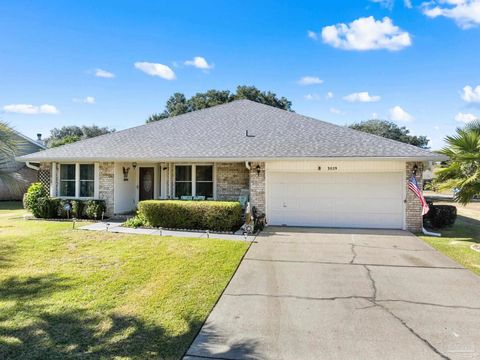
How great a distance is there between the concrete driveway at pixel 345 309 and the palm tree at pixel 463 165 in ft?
9.27

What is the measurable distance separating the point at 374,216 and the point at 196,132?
28.6ft

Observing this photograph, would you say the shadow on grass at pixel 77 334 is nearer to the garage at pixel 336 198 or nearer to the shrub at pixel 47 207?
the garage at pixel 336 198

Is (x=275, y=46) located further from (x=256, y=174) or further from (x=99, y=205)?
(x=99, y=205)

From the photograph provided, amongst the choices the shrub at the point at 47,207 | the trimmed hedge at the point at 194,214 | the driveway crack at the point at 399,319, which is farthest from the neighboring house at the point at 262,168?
the driveway crack at the point at 399,319

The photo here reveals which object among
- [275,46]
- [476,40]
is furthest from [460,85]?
[275,46]

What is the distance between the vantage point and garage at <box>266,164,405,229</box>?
11.6 m

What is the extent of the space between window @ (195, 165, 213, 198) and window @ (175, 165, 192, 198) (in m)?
0.35

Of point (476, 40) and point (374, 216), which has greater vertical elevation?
point (476, 40)

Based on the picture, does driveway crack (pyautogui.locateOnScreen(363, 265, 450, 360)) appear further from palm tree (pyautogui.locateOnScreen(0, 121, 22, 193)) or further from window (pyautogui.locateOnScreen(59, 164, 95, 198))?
window (pyautogui.locateOnScreen(59, 164, 95, 198))

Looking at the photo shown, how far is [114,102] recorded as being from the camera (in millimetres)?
23250

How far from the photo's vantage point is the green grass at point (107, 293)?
12.8ft

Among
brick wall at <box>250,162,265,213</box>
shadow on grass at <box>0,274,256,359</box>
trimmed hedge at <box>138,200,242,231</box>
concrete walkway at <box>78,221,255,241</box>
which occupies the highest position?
brick wall at <box>250,162,265,213</box>

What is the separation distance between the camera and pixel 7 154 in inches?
302

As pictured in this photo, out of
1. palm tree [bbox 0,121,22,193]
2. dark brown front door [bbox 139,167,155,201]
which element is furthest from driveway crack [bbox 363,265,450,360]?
dark brown front door [bbox 139,167,155,201]
